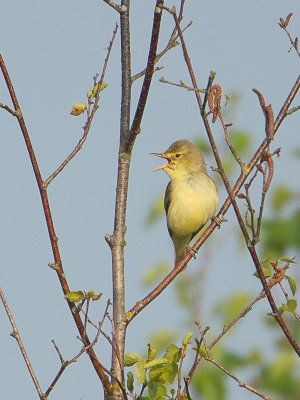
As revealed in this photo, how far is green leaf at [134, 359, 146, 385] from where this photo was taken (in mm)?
3171

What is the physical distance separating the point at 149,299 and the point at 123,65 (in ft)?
3.86

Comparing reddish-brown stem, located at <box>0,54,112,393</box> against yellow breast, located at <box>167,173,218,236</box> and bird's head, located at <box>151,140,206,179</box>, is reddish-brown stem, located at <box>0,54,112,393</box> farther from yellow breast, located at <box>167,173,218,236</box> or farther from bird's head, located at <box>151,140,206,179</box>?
bird's head, located at <box>151,140,206,179</box>

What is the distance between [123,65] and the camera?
3992 millimetres

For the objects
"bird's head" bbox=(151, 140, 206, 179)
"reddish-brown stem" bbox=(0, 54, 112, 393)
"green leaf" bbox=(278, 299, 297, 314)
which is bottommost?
"green leaf" bbox=(278, 299, 297, 314)

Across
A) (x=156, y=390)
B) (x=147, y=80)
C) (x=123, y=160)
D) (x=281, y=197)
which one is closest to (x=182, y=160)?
(x=281, y=197)

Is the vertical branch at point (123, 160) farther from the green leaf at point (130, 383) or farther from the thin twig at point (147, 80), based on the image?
the green leaf at point (130, 383)

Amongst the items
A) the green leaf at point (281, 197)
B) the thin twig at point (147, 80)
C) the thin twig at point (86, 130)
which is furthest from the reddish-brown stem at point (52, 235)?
the green leaf at point (281, 197)

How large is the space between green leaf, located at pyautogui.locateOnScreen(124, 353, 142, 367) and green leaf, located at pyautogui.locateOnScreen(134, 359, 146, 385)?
0.08 feet

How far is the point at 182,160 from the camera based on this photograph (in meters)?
7.68

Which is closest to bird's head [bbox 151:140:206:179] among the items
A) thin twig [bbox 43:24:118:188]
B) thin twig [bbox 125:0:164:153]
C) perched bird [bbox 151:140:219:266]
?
perched bird [bbox 151:140:219:266]

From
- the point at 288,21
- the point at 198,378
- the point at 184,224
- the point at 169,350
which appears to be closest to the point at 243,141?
the point at 184,224

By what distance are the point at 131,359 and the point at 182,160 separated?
15.0 ft

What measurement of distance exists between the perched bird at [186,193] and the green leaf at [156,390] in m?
4.10

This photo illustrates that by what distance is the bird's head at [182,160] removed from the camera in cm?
760
